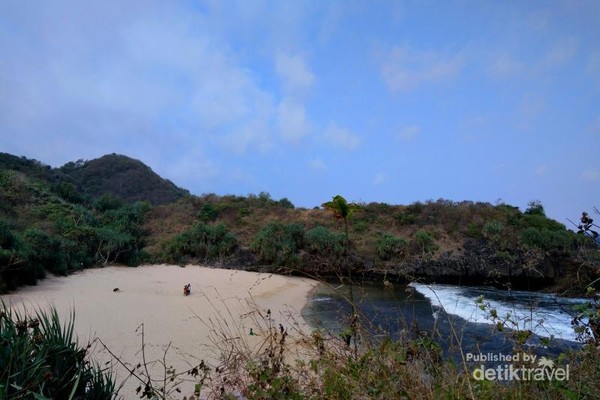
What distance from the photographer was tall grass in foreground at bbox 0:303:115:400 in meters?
2.20

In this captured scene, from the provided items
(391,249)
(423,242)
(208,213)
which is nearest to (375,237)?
(391,249)

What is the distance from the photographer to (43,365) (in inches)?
96.2

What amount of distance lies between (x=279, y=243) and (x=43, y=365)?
17.3 m

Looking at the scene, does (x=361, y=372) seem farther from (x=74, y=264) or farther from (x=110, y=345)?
(x=74, y=264)

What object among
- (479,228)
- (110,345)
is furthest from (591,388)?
(479,228)

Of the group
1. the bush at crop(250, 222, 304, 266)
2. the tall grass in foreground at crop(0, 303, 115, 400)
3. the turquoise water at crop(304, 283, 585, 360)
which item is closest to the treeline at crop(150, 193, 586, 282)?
the bush at crop(250, 222, 304, 266)

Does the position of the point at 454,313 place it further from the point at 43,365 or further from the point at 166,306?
the point at 43,365

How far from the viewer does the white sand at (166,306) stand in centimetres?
630

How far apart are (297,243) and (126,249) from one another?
8.24 metres

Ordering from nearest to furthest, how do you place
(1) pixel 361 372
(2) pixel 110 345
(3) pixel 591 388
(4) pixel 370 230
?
(3) pixel 591 388, (1) pixel 361 372, (2) pixel 110 345, (4) pixel 370 230

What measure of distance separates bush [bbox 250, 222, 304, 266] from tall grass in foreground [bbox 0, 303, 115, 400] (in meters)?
16.0

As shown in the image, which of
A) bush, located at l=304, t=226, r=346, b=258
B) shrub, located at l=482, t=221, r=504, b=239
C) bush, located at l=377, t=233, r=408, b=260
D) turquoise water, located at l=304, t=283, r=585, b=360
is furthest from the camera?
shrub, located at l=482, t=221, r=504, b=239

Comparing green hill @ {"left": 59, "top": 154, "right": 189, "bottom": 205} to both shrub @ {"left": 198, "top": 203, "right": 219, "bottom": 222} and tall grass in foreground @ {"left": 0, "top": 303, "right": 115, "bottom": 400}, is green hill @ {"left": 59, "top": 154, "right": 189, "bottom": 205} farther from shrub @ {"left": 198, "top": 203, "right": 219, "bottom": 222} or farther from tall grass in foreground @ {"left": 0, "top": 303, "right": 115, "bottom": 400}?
tall grass in foreground @ {"left": 0, "top": 303, "right": 115, "bottom": 400}

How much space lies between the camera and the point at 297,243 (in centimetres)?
2069
